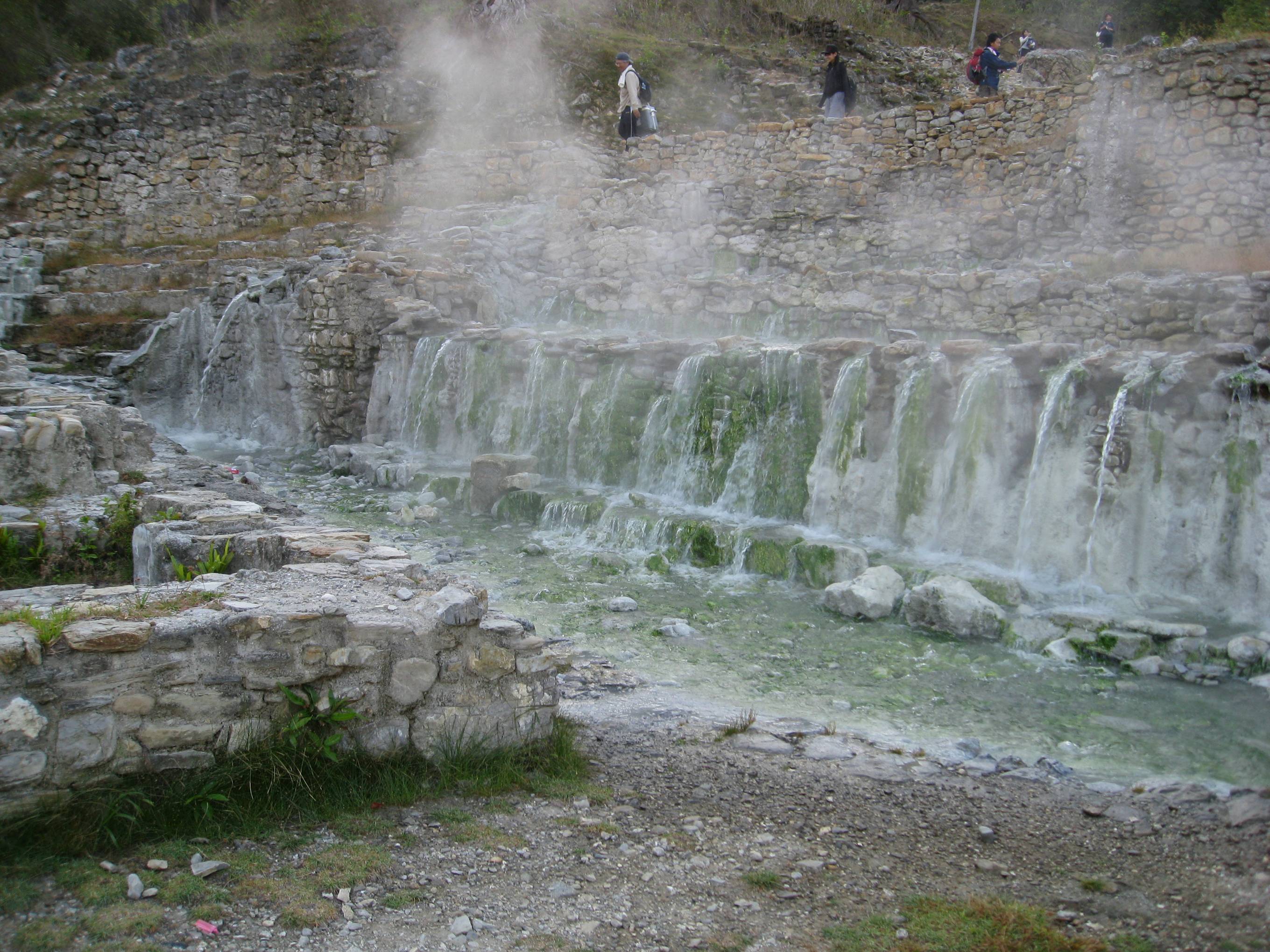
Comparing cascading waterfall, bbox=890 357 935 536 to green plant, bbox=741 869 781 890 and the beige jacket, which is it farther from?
the beige jacket

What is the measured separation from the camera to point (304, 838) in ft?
11.7

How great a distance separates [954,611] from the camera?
707 centimetres

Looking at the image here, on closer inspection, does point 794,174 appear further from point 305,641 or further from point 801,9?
point 305,641

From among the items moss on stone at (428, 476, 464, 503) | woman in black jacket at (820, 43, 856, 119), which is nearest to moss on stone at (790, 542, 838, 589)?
moss on stone at (428, 476, 464, 503)

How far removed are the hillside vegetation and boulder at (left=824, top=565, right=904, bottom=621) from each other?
54.4 ft

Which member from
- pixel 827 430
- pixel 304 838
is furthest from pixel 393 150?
pixel 304 838

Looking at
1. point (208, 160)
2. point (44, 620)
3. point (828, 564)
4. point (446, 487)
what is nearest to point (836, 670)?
point (828, 564)

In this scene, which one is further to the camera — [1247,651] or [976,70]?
[976,70]

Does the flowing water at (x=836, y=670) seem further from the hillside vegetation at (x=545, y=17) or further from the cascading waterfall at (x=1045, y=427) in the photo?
the hillside vegetation at (x=545, y=17)

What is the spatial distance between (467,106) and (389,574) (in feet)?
58.9

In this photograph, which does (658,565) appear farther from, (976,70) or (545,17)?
(545,17)

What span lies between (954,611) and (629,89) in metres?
13.3

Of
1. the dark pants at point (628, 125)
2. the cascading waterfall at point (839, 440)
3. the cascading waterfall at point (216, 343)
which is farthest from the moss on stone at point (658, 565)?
the dark pants at point (628, 125)

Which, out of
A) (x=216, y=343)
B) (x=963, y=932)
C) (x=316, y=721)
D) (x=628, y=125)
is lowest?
(x=963, y=932)
